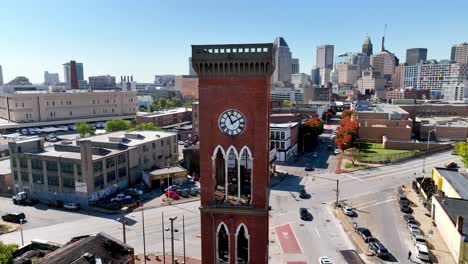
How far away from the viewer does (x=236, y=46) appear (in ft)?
84.0

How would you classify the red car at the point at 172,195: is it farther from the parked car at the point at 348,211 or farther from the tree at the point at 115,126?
the tree at the point at 115,126

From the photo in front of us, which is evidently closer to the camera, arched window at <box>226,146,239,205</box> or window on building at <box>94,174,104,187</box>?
arched window at <box>226,146,239,205</box>

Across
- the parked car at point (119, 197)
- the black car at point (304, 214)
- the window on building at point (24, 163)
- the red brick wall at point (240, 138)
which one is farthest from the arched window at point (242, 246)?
the window on building at point (24, 163)

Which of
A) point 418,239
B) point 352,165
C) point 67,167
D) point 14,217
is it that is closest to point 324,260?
point 418,239

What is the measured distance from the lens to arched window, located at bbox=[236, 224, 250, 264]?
27917 millimetres

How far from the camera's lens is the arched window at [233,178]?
27.3 m

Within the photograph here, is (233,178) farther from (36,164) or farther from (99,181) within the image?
(36,164)

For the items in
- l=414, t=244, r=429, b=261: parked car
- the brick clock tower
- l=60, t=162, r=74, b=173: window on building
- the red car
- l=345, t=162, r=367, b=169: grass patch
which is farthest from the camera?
l=345, t=162, r=367, b=169: grass patch

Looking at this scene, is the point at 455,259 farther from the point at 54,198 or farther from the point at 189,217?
the point at 54,198

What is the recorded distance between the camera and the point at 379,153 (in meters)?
103

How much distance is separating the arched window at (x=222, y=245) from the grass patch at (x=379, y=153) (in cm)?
7794

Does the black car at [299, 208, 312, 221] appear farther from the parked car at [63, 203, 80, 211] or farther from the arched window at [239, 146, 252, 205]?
the parked car at [63, 203, 80, 211]

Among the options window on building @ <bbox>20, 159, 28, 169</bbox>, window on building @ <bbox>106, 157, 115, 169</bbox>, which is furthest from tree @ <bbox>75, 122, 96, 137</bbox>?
window on building @ <bbox>106, 157, 115, 169</bbox>

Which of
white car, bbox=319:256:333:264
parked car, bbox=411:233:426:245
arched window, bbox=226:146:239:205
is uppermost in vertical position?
arched window, bbox=226:146:239:205
